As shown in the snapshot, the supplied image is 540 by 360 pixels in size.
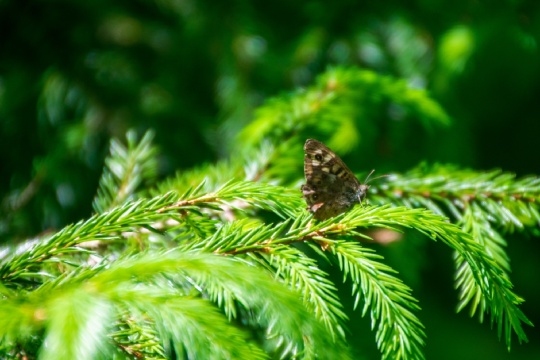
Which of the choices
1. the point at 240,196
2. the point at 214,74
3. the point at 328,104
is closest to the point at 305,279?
the point at 240,196

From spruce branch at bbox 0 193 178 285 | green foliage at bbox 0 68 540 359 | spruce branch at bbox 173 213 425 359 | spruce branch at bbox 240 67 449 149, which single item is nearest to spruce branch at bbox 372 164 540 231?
green foliage at bbox 0 68 540 359

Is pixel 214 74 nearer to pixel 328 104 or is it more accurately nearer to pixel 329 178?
pixel 328 104

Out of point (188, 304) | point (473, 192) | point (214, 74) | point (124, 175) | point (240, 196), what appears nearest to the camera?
point (188, 304)

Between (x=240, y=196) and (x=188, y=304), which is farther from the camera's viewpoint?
(x=240, y=196)

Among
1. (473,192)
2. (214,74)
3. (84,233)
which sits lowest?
(84,233)

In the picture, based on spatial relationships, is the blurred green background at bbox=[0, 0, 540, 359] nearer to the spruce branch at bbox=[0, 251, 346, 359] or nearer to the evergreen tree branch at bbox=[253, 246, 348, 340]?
the evergreen tree branch at bbox=[253, 246, 348, 340]

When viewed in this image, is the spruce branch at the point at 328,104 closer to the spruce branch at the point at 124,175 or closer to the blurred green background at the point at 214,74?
the spruce branch at the point at 124,175

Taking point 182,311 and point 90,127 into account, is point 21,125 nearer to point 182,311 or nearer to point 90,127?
point 90,127

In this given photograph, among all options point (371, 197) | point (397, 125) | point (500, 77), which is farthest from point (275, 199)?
point (500, 77)
